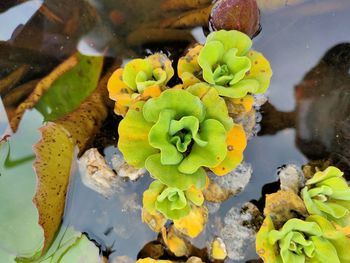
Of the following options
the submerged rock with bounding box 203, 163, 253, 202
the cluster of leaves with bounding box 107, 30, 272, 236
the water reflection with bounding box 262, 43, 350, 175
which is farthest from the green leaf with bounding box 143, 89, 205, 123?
the water reflection with bounding box 262, 43, 350, 175

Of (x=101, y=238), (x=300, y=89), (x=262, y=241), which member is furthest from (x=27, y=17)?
(x=262, y=241)

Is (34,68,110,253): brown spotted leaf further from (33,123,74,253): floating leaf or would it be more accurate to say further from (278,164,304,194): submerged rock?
(278,164,304,194): submerged rock

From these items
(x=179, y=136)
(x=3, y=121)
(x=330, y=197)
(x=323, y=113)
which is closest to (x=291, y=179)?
(x=330, y=197)

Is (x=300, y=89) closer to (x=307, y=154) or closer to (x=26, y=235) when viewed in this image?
(x=307, y=154)

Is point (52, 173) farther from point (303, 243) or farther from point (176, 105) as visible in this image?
point (303, 243)

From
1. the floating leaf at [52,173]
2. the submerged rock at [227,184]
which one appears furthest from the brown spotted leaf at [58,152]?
the submerged rock at [227,184]

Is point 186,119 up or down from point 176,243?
up
